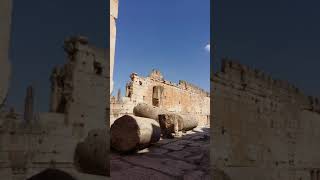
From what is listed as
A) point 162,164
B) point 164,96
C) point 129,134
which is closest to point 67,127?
point 162,164

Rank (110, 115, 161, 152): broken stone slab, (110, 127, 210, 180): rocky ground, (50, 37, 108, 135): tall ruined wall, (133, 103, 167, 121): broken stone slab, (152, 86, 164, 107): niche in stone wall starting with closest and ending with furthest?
1. (50, 37, 108, 135): tall ruined wall
2. (110, 127, 210, 180): rocky ground
3. (110, 115, 161, 152): broken stone slab
4. (133, 103, 167, 121): broken stone slab
5. (152, 86, 164, 107): niche in stone wall

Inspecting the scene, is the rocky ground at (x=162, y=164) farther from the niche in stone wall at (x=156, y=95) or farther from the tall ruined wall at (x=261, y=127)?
the niche in stone wall at (x=156, y=95)

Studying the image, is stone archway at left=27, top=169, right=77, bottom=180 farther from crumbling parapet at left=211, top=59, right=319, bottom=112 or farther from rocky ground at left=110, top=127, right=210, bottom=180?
crumbling parapet at left=211, top=59, right=319, bottom=112

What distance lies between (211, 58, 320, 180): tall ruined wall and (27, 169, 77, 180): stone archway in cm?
213

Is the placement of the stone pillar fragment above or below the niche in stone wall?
below

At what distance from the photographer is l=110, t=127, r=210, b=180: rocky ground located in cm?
498

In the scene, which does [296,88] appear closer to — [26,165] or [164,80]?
[26,165]

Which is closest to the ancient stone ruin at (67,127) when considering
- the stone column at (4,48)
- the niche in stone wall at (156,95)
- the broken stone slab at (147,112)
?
the stone column at (4,48)

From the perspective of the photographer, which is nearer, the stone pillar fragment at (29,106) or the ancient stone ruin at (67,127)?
the ancient stone ruin at (67,127)

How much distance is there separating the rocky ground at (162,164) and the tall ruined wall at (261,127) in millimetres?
1173

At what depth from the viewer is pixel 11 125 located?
3.12 m

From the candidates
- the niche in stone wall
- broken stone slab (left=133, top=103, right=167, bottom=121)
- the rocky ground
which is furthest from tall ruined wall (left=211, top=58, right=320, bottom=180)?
the niche in stone wall

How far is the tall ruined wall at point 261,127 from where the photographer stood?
14.2 ft

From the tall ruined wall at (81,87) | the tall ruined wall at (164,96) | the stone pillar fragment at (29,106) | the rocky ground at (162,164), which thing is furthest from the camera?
the tall ruined wall at (164,96)
